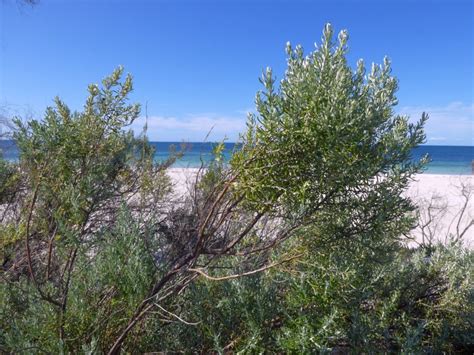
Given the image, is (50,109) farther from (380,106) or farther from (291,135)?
(380,106)

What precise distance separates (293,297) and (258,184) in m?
0.67

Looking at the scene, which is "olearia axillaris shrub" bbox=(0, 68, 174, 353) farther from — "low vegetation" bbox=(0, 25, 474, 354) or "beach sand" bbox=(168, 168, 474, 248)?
"beach sand" bbox=(168, 168, 474, 248)

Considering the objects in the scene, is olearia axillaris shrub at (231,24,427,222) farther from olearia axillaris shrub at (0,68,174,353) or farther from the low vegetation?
olearia axillaris shrub at (0,68,174,353)

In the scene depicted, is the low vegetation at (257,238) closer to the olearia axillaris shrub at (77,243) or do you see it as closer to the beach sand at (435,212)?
the olearia axillaris shrub at (77,243)

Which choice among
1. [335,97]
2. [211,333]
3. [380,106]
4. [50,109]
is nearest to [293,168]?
[335,97]

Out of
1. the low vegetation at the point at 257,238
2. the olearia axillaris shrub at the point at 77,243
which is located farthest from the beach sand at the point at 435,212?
the olearia axillaris shrub at the point at 77,243

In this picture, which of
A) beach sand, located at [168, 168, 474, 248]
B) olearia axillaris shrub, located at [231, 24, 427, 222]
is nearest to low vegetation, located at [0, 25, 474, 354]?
olearia axillaris shrub, located at [231, 24, 427, 222]

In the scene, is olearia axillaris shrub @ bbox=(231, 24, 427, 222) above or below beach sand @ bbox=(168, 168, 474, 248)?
above

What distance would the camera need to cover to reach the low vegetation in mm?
1881

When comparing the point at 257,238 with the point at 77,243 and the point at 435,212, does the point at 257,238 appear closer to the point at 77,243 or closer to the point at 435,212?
the point at 77,243

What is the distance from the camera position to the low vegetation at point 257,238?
188 centimetres

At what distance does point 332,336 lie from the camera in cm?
196

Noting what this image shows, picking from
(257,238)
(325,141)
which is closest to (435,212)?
(257,238)

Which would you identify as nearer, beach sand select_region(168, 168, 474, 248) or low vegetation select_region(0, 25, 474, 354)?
low vegetation select_region(0, 25, 474, 354)
